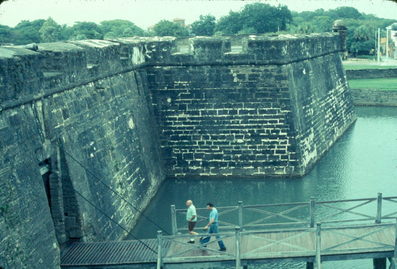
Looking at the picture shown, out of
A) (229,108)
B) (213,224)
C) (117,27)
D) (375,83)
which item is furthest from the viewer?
(117,27)

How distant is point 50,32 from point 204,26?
26227mm

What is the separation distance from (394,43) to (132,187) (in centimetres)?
7557

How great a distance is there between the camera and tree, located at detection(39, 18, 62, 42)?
257 feet

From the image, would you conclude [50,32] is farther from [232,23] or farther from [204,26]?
[232,23]

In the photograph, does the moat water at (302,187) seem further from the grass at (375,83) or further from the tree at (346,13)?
the tree at (346,13)

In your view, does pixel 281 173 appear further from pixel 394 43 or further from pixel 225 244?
pixel 394 43

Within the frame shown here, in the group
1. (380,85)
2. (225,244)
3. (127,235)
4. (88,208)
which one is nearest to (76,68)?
(88,208)

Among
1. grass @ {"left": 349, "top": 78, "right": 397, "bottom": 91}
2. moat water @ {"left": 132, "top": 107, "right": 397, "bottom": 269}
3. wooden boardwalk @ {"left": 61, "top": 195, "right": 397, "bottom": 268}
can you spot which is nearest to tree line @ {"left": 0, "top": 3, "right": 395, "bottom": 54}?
grass @ {"left": 349, "top": 78, "right": 397, "bottom": 91}

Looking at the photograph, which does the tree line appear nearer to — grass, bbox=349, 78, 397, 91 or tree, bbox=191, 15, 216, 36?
tree, bbox=191, 15, 216, 36

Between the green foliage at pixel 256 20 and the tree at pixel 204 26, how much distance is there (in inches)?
140

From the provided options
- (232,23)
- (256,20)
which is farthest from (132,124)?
(232,23)

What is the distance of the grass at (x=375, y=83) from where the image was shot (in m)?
37.5

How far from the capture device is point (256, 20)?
89.8m

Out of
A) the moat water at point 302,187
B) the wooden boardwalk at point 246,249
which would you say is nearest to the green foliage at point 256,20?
the moat water at point 302,187
